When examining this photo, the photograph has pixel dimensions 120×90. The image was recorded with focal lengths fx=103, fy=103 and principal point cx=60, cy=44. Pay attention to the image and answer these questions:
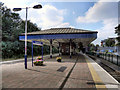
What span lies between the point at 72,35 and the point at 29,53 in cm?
1850

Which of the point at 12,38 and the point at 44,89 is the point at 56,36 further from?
the point at 44,89

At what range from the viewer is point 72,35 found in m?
17.2

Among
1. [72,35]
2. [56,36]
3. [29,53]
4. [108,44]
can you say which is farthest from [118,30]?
[108,44]

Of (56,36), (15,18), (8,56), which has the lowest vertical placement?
(8,56)

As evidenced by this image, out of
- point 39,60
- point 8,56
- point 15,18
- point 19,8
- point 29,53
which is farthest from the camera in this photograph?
point 29,53

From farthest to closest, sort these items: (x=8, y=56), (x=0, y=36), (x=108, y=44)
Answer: (x=108, y=44) → (x=8, y=56) → (x=0, y=36)

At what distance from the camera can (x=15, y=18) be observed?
29281 millimetres

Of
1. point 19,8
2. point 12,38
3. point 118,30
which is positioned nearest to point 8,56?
point 12,38

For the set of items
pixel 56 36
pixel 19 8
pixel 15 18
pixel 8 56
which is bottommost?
pixel 8 56

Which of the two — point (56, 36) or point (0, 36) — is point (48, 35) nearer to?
point (56, 36)

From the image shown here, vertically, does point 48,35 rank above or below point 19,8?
below

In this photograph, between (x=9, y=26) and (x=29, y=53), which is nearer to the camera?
(x=9, y=26)

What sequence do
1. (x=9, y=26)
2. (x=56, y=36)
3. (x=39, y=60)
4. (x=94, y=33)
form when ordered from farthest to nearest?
(x=9, y=26) → (x=56, y=36) → (x=94, y=33) → (x=39, y=60)

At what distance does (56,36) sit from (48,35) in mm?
1390
